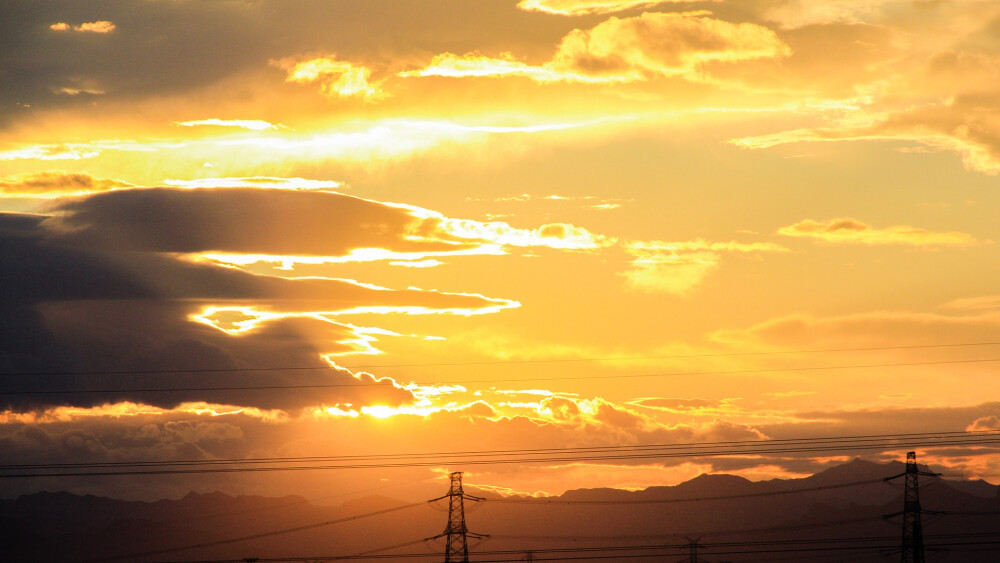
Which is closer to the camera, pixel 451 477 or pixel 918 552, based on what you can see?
pixel 918 552

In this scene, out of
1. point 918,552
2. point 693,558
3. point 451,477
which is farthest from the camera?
point 693,558

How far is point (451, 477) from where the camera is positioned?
506 feet

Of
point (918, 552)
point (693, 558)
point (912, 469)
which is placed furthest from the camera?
point (693, 558)

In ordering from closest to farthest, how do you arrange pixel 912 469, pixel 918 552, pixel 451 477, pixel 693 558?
pixel 918 552 → pixel 912 469 → pixel 451 477 → pixel 693 558

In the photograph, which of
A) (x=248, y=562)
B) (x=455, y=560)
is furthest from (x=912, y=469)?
(x=248, y=562)

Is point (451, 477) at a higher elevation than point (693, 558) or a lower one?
higher

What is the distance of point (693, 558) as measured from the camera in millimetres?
171000

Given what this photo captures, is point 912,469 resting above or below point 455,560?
above

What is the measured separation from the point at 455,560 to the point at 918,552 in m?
54.8

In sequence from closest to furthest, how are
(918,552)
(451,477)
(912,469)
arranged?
1. (918,552)
2. (912,469)
3. (451,477)

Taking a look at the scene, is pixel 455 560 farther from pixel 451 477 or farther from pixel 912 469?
pixel 912 469

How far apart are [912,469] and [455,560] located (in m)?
57.5

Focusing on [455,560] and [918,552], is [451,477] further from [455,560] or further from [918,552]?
[918,552]

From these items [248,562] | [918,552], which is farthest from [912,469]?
Result: [248,562]
